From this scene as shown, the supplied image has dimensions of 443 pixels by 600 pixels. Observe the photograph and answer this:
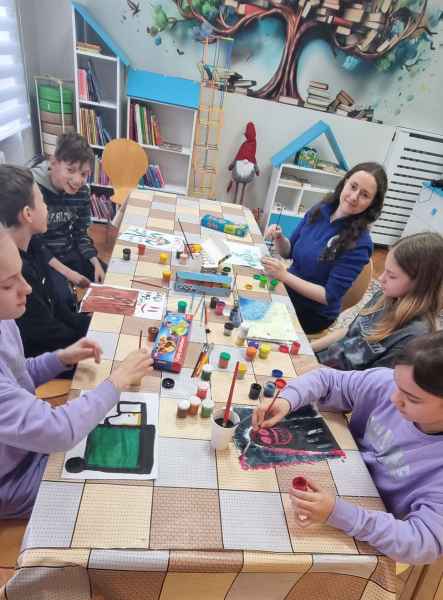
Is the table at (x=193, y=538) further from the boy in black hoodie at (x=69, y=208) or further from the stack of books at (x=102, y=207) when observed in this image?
the stack of books at (x=102, y=207)

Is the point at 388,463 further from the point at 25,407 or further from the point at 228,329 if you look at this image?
the point at 25,407

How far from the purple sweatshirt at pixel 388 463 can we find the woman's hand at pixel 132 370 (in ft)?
1.14

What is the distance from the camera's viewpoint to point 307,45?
9.75 feet

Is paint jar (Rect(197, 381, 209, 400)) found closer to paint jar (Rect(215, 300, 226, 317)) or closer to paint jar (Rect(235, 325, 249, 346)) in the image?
paint jar (Rect(235, 325, 249, 346))

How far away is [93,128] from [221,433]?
9.31 ft

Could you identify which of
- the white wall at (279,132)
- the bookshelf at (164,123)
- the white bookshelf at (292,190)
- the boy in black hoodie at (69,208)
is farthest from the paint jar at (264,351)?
the white wall at (279,132)

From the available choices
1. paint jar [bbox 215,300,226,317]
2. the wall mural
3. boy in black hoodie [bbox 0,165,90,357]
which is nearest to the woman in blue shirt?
paint jar [bbox 215,300,226,317]

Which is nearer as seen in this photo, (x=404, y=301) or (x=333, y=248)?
(x=404, y=301)

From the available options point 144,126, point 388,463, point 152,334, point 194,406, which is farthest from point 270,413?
point 144,126

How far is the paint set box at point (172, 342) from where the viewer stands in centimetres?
98

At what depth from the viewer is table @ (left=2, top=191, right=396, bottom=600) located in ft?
1.98

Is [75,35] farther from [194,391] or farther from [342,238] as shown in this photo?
[194,391]

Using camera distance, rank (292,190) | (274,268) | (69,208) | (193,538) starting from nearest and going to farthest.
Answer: (193,538)
(274,268)
(69,208)
(292,190)

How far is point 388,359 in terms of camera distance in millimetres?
1128
